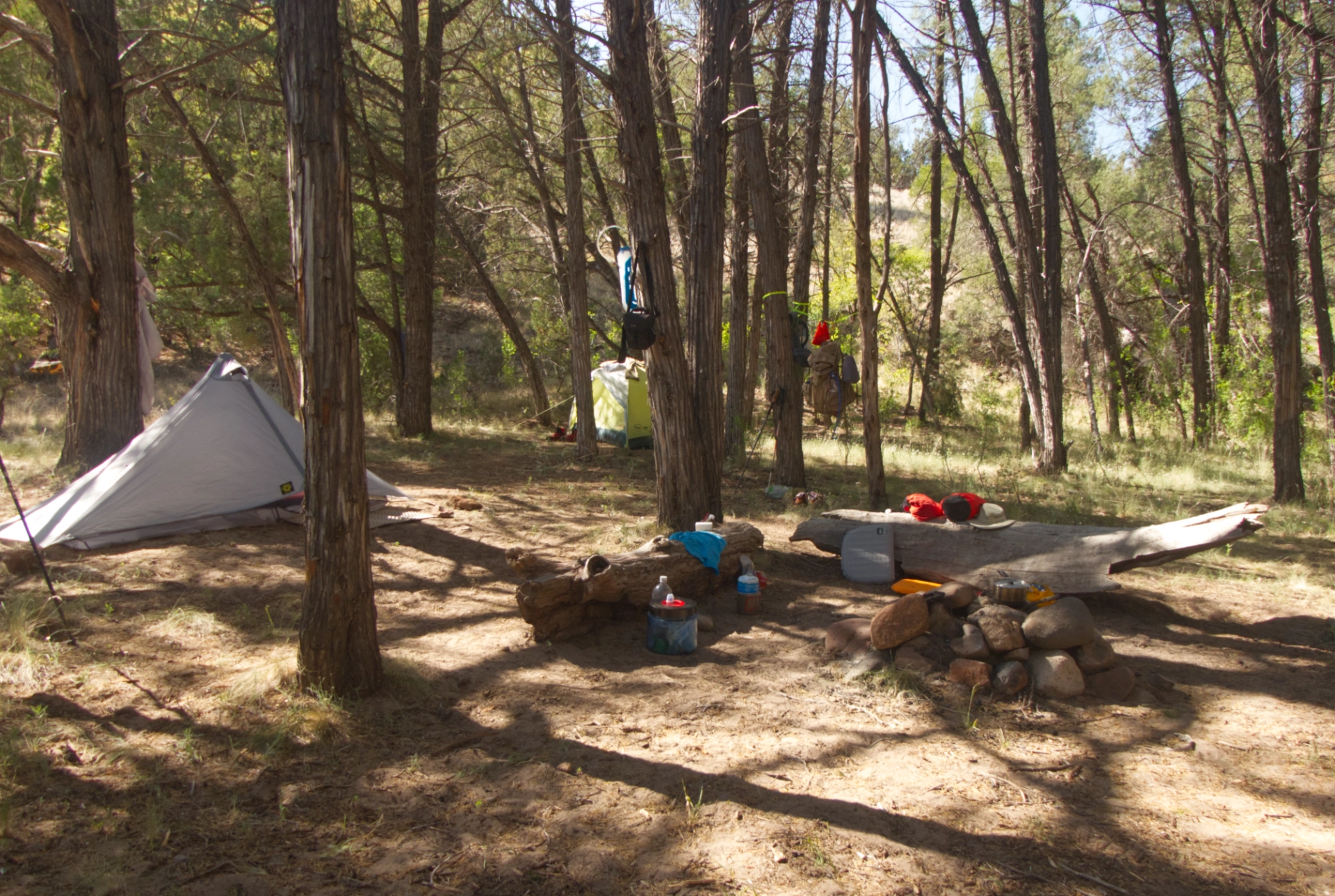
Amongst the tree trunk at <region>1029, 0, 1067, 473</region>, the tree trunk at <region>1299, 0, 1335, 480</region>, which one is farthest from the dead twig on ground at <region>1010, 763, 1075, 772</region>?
the tree trunk at <region>1029, 0, 1067, 473</region>

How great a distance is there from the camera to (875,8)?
25.3 feet

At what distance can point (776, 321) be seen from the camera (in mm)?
9523

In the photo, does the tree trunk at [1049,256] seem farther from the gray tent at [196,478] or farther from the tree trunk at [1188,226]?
the gray tent at [196,478]

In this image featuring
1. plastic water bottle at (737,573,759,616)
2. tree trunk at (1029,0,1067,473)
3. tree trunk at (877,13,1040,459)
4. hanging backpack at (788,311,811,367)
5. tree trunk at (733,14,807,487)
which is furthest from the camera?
tree trunk at (1029,0,1067,473)

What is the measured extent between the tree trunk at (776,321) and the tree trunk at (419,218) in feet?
18.0

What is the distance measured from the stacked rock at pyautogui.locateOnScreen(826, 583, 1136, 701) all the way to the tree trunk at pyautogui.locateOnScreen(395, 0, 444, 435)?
988cm

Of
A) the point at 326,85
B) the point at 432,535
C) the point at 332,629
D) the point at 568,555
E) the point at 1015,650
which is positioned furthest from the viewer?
the point at 432,535

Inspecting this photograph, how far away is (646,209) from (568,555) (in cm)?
300

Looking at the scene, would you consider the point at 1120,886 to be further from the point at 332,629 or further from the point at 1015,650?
the point at 332,629

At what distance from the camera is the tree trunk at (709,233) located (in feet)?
25.3

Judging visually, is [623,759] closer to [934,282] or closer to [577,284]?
[577,284]

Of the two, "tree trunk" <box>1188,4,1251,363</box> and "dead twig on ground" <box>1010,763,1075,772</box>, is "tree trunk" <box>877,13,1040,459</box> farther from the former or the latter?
"dead twig on ground" <box>1010,763,1075,772</box>

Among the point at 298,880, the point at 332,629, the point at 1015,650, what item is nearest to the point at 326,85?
the point at 332,629

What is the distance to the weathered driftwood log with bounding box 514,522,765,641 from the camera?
5121mm
